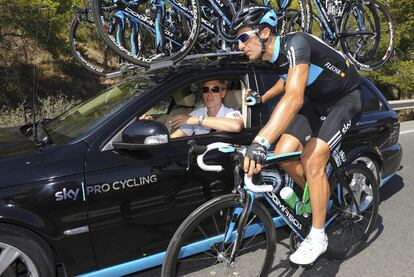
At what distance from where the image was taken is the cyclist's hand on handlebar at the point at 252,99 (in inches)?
135

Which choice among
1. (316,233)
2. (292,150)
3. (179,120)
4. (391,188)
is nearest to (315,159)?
(292,150)

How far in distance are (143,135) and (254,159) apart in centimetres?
75

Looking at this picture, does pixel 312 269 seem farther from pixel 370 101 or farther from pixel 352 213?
pixel 370 101

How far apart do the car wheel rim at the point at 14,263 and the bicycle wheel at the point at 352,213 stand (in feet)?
7.47

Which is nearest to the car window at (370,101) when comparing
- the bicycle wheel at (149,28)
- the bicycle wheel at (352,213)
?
the bicycle wheel at (352,213)

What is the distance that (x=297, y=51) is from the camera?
9.28ft

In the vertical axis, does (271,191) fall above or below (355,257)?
above

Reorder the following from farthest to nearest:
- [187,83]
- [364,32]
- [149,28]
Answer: [364,32] < [149,28] < [187,83]

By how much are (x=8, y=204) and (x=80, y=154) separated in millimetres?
544

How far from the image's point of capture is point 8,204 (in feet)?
8.08

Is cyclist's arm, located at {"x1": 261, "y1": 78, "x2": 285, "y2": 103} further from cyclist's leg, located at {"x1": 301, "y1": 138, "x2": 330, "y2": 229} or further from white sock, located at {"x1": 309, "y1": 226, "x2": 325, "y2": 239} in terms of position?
white sock, located at {"x1": 309, "y1": 226, "x2": 325, "y2": 239}

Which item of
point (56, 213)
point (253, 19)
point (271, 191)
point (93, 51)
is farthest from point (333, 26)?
point (93, 51)

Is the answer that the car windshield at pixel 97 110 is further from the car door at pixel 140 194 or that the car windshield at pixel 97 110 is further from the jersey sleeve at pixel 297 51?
the jersey sleeve at pixel 297 51

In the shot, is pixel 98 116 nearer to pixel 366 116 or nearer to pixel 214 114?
pixel 214 114
